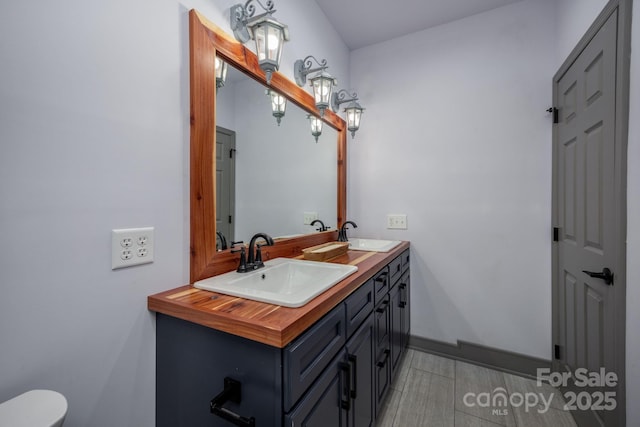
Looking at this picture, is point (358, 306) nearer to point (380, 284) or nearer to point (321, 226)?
point (380, 284)

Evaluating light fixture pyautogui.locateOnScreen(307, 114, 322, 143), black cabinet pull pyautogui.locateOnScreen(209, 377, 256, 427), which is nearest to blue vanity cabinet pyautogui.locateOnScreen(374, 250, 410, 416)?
black cabinet pull pyautogui.locateOnScreen(209, 377, 256, 427)

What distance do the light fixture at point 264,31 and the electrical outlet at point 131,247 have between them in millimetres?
843

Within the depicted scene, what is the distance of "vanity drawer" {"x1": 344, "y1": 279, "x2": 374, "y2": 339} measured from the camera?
1.07 metres

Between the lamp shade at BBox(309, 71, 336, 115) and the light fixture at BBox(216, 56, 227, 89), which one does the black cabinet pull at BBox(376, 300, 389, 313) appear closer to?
the lamp shade at BBox(309, 71, 336, 115)

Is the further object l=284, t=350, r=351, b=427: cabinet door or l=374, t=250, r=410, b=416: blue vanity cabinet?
l=374, t=250, r=410, b=416: blue vanity cabinet

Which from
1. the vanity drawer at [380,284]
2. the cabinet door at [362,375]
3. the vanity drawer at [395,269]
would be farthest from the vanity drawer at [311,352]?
the vanity drawer at [395,269]

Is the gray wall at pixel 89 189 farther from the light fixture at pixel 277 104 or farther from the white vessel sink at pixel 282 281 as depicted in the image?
the light fixture at pixel 277 104

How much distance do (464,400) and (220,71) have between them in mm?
2296

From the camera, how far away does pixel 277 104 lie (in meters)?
1.58

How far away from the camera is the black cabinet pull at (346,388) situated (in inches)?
38.8

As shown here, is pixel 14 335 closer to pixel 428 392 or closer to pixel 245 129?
pixel 245 129

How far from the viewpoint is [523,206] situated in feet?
6.23

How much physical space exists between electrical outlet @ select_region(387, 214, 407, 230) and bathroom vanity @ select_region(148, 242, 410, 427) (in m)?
1.19

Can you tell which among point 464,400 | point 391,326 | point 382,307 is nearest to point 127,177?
point 382,307
